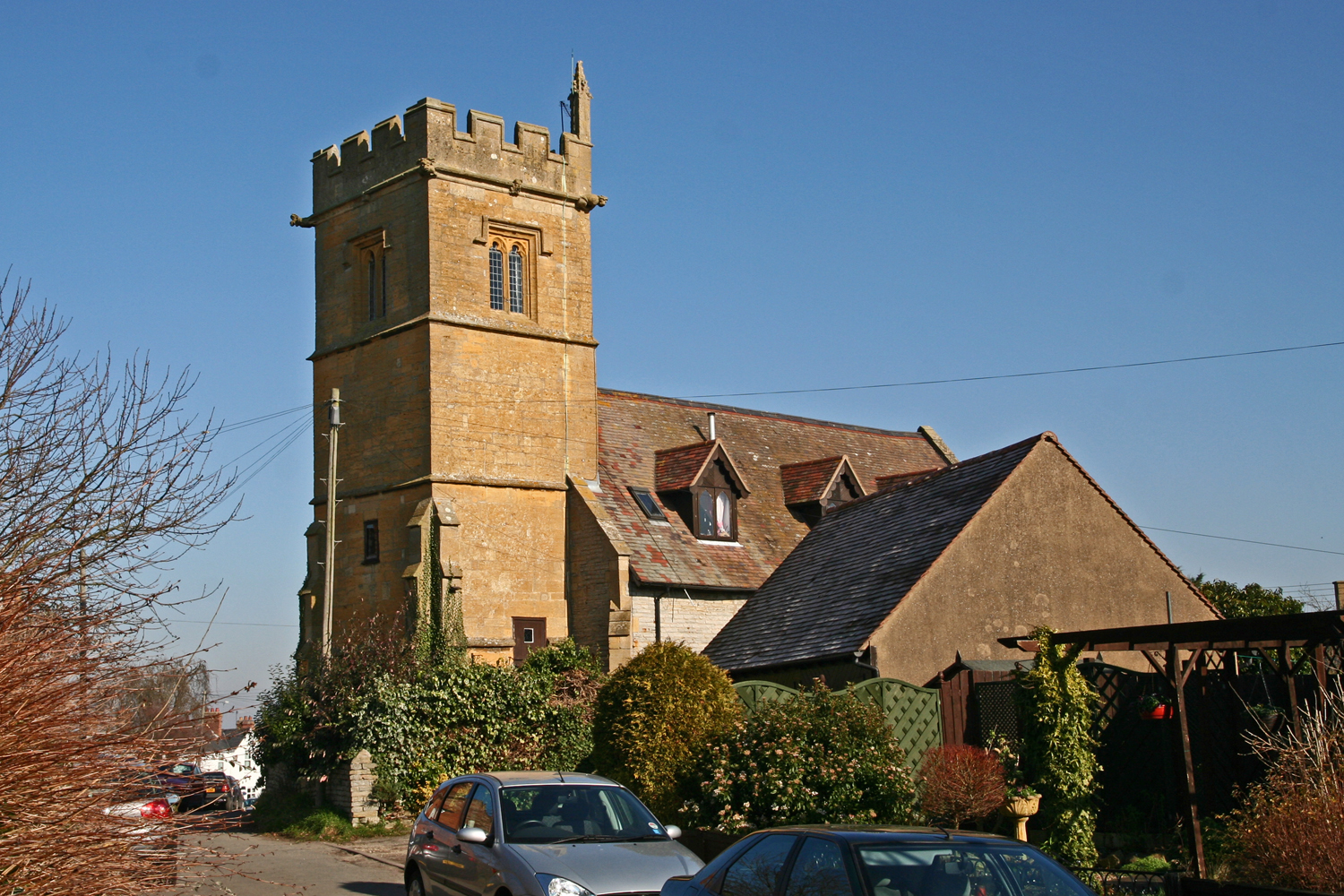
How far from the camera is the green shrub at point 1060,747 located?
579 inches

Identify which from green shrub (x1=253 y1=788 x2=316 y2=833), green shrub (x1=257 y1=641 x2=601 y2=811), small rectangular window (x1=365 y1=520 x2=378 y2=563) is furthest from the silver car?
small rectangular window (x1=365 y1=520 x2=378 y2=563)

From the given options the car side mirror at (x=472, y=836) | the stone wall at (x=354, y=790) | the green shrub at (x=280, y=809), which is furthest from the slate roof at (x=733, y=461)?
the car side mirror at (x=472, y=836)

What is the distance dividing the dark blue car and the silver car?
121 inches

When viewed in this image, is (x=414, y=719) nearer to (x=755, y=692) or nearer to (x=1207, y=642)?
(x=755, y=692)

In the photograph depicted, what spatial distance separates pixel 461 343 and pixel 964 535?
13445 millimetres

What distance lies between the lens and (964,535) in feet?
69.6

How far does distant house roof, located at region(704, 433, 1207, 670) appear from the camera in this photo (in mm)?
21188

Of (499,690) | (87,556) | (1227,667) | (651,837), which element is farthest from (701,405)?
(87,556)

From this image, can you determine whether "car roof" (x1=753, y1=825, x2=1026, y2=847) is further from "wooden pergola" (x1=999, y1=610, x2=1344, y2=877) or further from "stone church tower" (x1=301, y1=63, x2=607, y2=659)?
"stone church tower" (x1=301, y1=63, x2=607, y2=659)

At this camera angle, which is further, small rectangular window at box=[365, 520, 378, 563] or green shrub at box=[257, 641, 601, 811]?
small rectangular window at box=[365, 520, 378, 563]

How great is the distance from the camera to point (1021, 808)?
1491 cm

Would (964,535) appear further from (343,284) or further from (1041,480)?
(343,284)

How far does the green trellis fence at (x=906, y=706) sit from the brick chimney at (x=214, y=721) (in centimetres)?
1019

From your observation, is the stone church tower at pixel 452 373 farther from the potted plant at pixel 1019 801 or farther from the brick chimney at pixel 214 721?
the brick chimney at pixel 214 721
